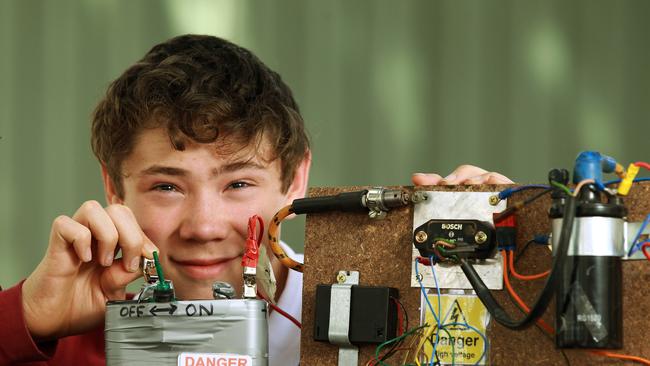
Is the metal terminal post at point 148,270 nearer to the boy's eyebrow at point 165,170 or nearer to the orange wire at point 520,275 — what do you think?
the boy's eyebrow at point 165,170

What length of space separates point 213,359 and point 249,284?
12 cm

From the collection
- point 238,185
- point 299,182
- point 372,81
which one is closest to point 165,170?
point 238,185

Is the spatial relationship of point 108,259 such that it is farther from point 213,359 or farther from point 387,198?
point 387,198

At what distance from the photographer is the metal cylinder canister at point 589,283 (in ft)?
2.94

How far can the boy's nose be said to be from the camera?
1.50 metres

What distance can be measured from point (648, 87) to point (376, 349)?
7.34 ft

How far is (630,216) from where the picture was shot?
40.3 inches

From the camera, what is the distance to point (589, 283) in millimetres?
898

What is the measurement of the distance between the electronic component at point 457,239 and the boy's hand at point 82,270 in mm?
462

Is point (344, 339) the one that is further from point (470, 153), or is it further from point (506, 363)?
point (470, 153)

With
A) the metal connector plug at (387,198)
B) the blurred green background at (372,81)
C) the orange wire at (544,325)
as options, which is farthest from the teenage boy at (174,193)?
the blurred green background at (372,81)

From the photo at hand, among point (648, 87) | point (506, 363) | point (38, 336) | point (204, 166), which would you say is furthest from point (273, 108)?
point (648, 87)

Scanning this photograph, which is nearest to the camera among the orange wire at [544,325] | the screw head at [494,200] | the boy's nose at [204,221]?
the orange wire at [544,325]

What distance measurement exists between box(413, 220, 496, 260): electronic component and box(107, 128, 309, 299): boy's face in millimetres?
514
